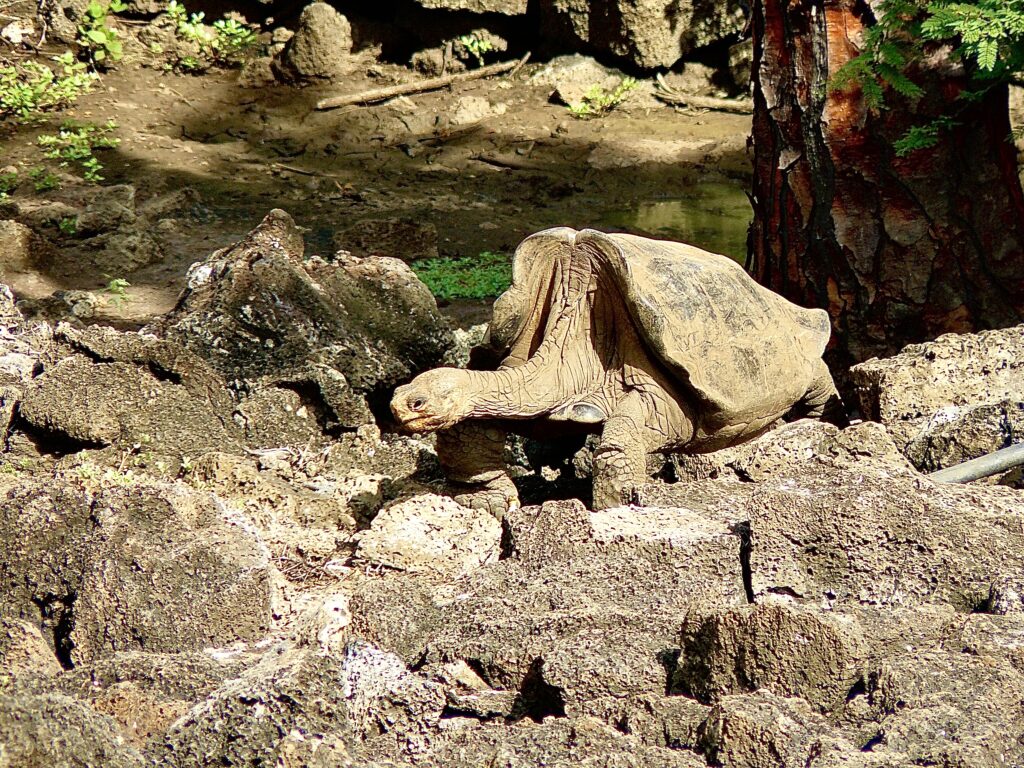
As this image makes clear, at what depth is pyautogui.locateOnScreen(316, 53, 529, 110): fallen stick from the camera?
10.3 meters

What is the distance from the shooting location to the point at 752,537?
2926mm

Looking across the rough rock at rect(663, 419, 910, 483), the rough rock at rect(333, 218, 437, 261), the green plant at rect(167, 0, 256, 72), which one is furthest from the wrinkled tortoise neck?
the green plant at rect(167, 0, 256, 72)

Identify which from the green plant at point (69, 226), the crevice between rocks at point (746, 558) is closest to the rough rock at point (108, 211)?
the green plant at point (69, 226)

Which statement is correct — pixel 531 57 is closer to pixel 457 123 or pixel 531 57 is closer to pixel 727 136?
pixel 457 123

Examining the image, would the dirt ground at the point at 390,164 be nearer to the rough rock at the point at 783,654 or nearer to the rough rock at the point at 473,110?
the rough rock at the point at 473,110

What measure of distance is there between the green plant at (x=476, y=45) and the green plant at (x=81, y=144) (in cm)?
327

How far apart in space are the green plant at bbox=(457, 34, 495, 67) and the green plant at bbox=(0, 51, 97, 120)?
128 inches

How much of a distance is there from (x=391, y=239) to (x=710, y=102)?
161 inches

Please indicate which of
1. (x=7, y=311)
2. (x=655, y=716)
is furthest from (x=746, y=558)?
(x=7, y=311)

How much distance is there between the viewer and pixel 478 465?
397 centimetres

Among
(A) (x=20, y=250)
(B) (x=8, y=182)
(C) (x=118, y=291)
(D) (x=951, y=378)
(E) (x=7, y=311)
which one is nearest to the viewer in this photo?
(D) (x=951, y=378)

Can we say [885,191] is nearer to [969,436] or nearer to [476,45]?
[969,436]

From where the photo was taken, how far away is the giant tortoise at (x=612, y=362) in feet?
12.2

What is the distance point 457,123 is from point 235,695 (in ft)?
27.3
